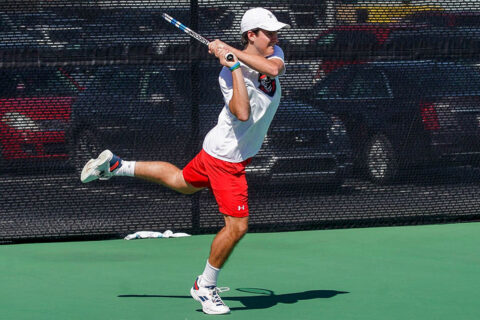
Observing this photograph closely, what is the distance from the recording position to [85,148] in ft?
27.5

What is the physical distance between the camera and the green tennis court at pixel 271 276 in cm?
578

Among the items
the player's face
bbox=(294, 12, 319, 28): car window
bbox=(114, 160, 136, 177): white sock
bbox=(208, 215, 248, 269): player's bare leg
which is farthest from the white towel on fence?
the player's face

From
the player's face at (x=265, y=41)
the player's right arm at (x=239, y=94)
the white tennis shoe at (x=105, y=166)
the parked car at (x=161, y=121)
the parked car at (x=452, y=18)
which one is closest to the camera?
the player's right arm at (x=239, y=94)

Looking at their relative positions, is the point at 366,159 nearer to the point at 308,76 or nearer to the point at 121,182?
the point at 308,76

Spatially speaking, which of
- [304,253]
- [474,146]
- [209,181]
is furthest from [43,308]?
[474,146]

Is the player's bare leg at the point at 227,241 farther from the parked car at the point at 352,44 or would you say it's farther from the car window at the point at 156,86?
the parked car at the point at 352,44

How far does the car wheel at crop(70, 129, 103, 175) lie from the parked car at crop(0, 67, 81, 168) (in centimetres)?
10

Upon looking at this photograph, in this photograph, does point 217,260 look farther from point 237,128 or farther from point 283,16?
point 283,16

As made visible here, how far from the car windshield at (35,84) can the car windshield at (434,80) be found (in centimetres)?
285

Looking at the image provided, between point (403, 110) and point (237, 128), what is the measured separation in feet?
11.5

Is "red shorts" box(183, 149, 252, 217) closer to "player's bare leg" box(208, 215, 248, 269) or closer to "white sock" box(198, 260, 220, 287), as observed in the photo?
"player's bare leg" box(208, 215, 248, 269)

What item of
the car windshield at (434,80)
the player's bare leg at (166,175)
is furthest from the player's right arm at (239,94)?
the car windshield at (434,80)

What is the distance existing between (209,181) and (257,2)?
264 centimetres

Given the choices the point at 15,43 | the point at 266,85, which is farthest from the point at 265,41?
the point at 15,43
